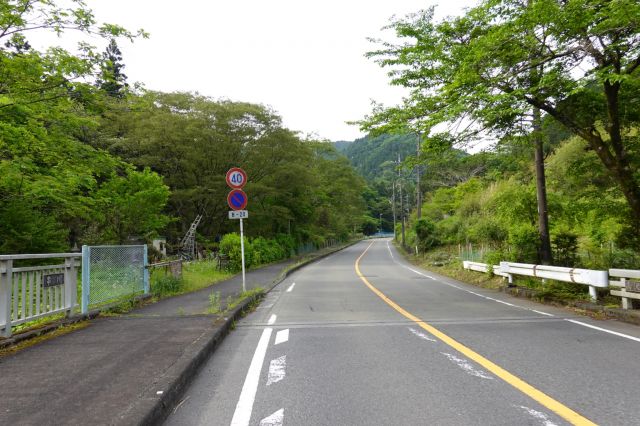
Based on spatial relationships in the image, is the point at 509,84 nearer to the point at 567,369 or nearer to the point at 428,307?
the point at 428,307

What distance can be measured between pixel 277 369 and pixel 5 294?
3.69m

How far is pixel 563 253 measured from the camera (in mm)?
12984

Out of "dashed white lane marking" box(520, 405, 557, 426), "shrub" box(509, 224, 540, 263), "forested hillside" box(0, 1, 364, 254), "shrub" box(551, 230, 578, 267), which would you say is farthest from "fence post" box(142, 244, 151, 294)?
"shrub" box(551, 230, 578, 267)

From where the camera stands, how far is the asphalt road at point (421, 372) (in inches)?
137

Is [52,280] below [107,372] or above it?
above

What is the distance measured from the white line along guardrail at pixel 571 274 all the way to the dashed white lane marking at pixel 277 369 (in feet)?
21.8

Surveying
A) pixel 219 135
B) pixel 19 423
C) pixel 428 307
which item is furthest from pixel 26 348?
pixel 219 135

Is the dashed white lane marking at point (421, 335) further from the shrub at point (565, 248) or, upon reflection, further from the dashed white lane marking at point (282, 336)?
the shrub at point (565, 248)

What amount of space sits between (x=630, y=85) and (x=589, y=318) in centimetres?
502

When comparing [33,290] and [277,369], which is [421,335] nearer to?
[277,369]

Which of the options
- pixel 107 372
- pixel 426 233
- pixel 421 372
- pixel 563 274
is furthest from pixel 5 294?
pixel 426 233

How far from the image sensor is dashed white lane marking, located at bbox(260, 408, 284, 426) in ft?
10.9

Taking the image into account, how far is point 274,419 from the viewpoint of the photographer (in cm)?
340

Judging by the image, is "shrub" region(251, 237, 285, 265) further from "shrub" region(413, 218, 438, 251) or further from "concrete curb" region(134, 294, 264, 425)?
"concrete curb" region(134, 294, 264, 425)
